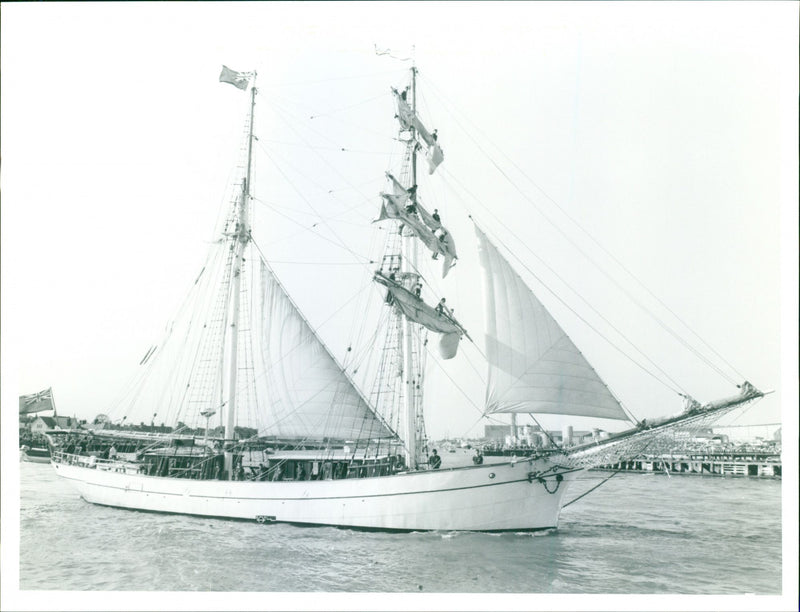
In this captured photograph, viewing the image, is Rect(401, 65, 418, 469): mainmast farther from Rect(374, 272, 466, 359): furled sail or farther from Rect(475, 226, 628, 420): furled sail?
Rect(475, 226, 628, 420): furled sail

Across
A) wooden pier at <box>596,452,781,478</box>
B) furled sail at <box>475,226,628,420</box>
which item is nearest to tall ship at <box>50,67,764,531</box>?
furled sail at <box>475,226,628,420</box>

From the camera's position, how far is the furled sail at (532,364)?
9.22 meters

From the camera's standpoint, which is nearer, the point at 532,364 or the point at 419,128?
the point at 532,364

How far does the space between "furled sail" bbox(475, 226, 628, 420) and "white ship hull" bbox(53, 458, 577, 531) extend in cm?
102

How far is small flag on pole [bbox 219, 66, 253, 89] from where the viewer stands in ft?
31.2

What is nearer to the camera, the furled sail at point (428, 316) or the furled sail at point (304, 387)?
the furled sail at point (428, 316)

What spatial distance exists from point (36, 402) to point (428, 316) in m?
5.68

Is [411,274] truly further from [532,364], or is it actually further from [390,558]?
[390,558]

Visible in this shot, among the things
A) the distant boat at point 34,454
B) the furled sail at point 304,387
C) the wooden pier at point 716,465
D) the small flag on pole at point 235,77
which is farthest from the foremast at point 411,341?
the wooden pier at point 716,465

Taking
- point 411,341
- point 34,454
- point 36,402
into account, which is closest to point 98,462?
point 34,454

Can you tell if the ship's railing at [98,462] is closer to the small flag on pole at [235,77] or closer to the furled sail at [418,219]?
the furled sail at [418,219]

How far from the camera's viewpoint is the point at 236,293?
1230cm

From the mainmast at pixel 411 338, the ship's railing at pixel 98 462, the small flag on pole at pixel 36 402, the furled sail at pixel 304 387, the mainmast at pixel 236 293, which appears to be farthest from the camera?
the ship's railing at pixel 98 462

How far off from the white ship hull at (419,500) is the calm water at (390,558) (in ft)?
0.67
